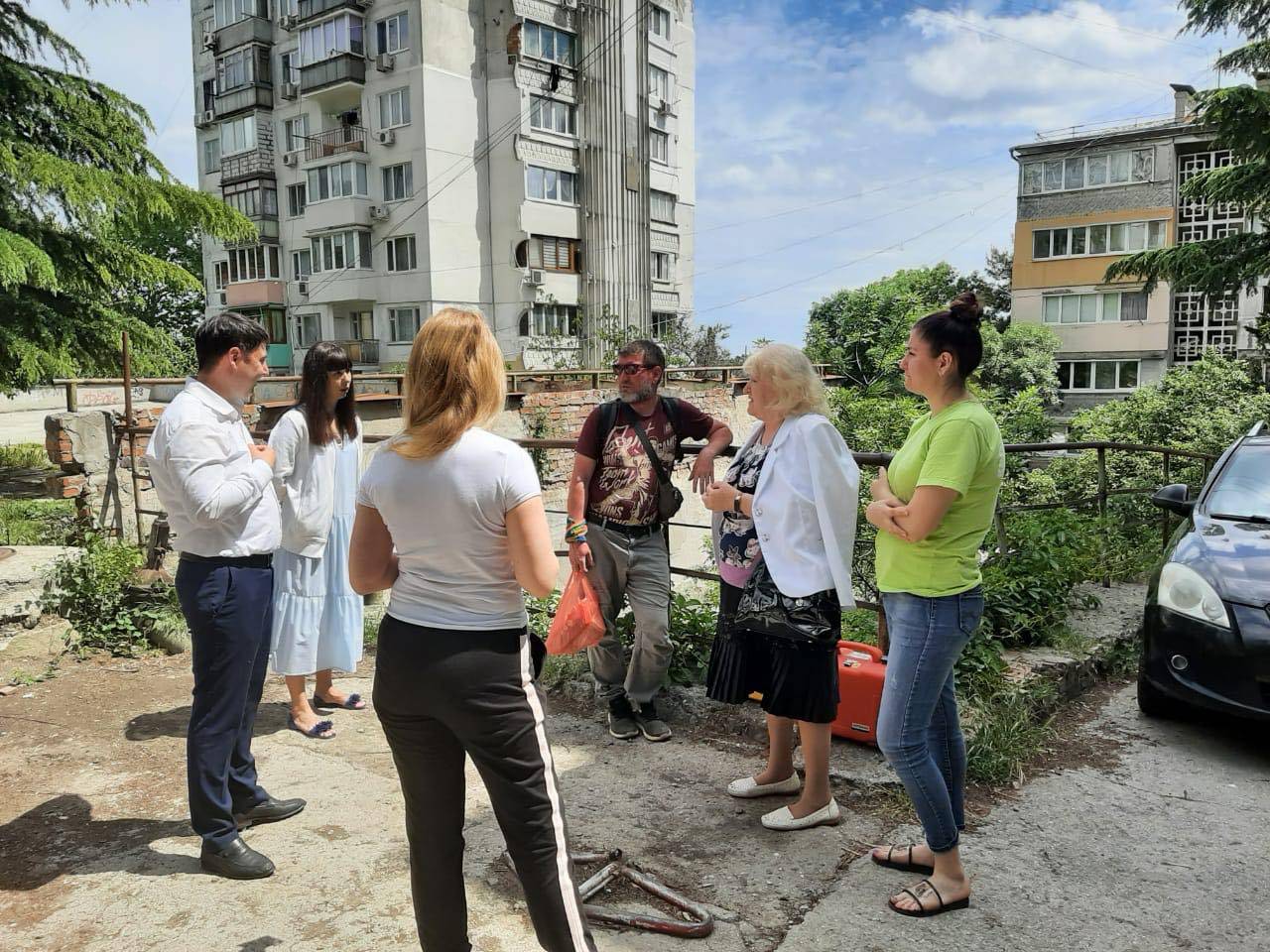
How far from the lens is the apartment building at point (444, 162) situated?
113 ft

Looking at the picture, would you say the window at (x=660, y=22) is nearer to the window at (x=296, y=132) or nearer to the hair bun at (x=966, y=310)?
the window at (x=296, y=132)

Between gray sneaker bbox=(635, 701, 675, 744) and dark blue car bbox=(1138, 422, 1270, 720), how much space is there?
2361 mm

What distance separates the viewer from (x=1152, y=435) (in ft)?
71.2

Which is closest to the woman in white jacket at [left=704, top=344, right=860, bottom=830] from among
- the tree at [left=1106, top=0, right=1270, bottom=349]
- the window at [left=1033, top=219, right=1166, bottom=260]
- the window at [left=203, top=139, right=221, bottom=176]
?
the tree at [left=1106, top=0, right=1270, bottom=349]

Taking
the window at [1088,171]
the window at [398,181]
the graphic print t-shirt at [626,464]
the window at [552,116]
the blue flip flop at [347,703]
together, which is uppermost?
the window at [552,116]

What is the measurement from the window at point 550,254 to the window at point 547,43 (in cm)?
668

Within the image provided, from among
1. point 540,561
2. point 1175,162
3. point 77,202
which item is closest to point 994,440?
point 540,561

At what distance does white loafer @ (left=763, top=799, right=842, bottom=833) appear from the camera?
3434 mm

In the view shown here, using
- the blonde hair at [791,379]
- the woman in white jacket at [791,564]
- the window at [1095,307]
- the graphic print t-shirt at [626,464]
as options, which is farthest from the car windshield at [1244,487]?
the window at [1095,307]

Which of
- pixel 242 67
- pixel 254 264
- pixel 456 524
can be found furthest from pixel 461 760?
pixel 242 67

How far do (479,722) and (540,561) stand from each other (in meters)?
0.42

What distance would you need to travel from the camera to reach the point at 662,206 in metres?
41.5

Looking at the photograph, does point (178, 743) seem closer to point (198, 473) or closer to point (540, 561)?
point (198, 473)

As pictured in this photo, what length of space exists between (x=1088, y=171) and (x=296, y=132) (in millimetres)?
32906
